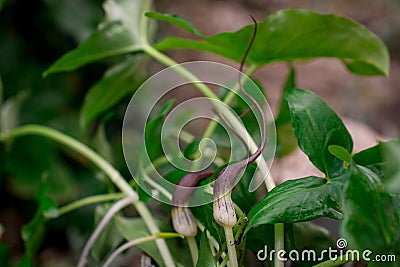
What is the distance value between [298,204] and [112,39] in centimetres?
36

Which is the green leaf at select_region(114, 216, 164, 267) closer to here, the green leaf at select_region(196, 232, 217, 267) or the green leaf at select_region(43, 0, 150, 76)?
A: the green leaf at select_region(196, 232, 217, 267)

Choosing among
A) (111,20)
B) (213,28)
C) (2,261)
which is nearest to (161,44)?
(111,20)

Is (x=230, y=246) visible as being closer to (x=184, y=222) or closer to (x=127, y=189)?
(x=184, y=222)

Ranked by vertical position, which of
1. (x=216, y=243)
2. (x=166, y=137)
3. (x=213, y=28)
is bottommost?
(x=216, y=243)

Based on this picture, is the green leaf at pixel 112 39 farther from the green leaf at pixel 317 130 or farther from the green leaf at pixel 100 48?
the green leaf at pixel 317 130

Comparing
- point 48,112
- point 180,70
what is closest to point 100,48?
point 180,70

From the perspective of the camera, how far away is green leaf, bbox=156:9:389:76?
1.80 feet

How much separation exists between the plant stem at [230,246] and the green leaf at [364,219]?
4.1 inches

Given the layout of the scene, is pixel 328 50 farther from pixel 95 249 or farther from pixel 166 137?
pixel 95 249

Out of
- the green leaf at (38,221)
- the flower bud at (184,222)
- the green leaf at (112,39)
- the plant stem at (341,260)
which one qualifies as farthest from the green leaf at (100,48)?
the plant stem at (341,260)

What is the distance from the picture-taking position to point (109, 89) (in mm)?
675

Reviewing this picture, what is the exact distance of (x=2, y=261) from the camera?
66cm

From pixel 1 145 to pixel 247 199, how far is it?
1.83 feet

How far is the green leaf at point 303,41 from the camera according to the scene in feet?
1.80
